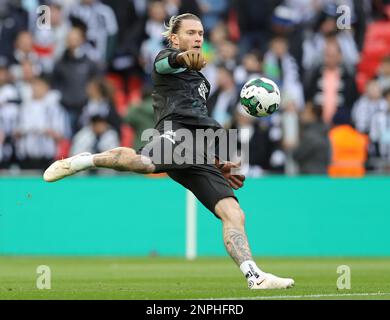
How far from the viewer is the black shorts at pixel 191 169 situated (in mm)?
11055

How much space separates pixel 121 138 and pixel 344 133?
4.43m

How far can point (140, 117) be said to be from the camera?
2102cm

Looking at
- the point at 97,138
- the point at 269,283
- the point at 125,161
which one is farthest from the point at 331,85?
the point at 269,283

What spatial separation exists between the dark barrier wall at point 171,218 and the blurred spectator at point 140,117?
105 cm

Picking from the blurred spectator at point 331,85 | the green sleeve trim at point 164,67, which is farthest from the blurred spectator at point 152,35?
the green sleeve trim at point 164,67

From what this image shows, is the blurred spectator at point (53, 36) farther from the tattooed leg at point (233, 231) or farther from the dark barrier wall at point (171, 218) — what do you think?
the tattooed leg at point (233, 231)

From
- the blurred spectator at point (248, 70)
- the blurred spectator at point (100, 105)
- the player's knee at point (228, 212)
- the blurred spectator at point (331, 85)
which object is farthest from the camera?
the blurred spectator at point (331, 85)

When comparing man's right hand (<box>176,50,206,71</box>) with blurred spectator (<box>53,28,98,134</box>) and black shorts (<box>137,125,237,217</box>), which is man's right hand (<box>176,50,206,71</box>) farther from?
blurred spectator (<box>53,28,98,134</box>)

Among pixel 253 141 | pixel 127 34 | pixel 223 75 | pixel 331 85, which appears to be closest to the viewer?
pixel 253 141

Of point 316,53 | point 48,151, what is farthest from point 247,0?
point 48,151

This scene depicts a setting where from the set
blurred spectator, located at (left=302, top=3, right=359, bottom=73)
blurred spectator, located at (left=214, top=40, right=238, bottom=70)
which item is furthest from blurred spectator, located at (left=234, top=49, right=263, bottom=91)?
blurred spectator, located at (left=302, top=3, right=359, bottom=73)

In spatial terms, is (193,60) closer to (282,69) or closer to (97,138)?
(97,138)

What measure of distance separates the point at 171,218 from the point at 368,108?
5.01 metres

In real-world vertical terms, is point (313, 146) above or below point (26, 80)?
below
